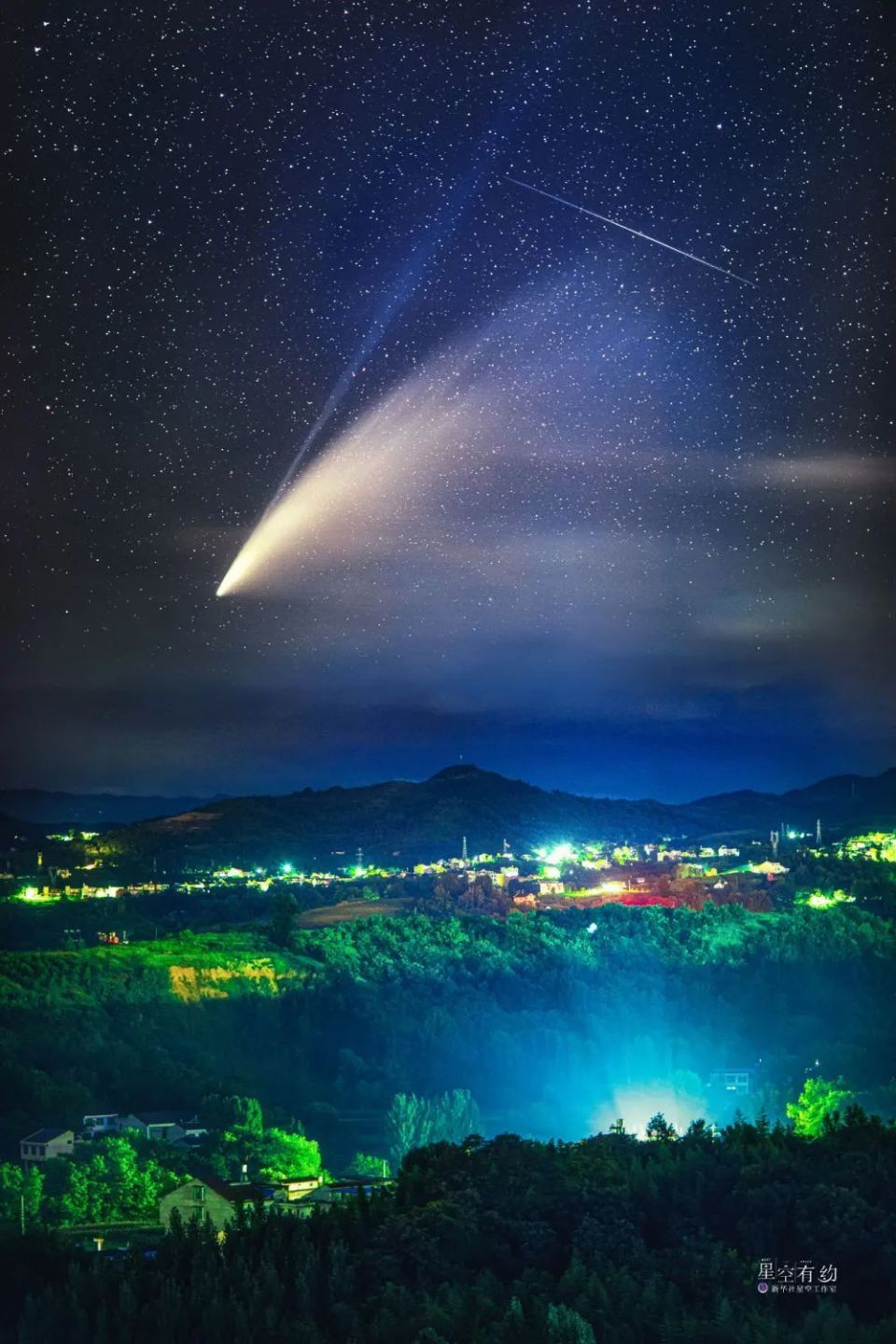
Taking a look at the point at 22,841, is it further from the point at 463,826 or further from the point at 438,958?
the point at 463,826

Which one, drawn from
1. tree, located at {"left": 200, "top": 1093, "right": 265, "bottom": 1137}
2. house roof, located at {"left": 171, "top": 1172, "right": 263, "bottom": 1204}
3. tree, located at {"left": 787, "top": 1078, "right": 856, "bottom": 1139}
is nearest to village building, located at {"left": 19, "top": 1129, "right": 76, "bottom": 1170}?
tree, located at {"left": 200, "top": 1093, "right": 265, "bottom": 1137}

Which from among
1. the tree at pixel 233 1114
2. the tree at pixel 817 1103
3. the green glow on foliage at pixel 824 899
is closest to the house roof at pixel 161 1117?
the tree at pixel 233 1114

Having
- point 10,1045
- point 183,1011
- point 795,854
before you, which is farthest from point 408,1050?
point 795,854

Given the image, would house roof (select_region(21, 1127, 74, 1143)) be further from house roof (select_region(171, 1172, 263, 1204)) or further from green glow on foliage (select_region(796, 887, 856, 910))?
green glow on foliage (select_region(796, 887, 856, 910))

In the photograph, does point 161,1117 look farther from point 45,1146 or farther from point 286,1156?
point 286,1156

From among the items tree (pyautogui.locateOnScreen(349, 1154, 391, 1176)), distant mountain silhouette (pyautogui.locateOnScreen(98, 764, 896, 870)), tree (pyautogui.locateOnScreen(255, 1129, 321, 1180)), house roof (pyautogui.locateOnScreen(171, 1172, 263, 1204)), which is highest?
distant mountain silhouette (pyautogui.locateOnScreen(98, 764, 896, 870))

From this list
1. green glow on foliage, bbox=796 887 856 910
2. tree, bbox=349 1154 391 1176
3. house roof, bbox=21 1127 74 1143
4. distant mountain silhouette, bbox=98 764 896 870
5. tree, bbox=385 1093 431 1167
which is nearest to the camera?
tree, bbox=349 1154 391 1176
